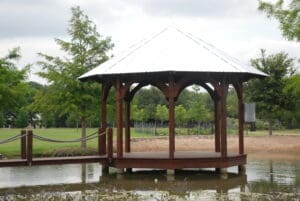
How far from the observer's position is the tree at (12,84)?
23.5 metres

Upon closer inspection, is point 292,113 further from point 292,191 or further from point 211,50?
point 292,191

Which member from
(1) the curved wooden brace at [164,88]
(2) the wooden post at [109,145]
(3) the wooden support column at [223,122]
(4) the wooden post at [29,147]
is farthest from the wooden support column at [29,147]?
(3) the wooden support column at [223,122]

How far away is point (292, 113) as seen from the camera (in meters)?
39.6

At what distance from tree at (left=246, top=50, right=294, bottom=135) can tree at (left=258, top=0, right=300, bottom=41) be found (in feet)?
60.8

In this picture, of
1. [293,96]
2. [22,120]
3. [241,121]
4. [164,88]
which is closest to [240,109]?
[241,121]

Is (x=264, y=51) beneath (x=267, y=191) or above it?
above

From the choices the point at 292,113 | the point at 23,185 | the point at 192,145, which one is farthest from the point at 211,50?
the point at 292,113

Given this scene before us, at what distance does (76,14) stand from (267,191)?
54.2 ft

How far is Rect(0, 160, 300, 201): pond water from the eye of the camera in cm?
1275

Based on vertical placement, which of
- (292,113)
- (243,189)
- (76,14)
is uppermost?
(76,14)

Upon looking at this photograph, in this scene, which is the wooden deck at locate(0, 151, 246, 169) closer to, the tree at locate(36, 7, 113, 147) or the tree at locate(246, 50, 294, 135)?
the tree at locate(36, 7, 113, 147)

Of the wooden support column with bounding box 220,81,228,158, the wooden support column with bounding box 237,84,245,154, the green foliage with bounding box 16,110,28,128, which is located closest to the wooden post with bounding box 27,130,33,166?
the wooden support column with bounding box 220,81,228,158

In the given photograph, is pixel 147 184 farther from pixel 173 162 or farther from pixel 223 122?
pixel 223 122

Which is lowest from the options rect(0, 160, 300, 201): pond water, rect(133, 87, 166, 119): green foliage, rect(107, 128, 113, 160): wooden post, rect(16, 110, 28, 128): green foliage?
rect(0, 160, 300, 201): pond water
